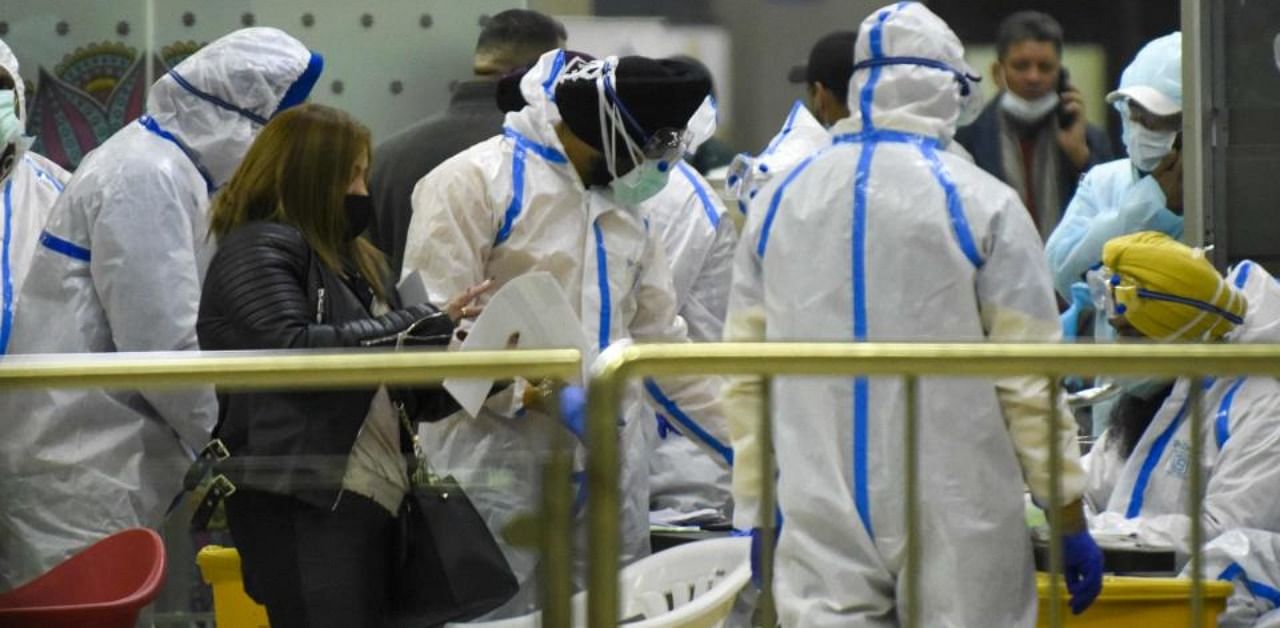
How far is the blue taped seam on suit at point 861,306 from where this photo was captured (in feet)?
10.8

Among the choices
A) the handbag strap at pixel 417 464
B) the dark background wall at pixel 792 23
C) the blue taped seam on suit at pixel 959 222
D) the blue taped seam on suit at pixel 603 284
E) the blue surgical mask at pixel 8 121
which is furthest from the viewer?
the dark background wall at pixel 792 23

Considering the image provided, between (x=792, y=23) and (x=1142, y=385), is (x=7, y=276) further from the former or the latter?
(x=1142, y=385)

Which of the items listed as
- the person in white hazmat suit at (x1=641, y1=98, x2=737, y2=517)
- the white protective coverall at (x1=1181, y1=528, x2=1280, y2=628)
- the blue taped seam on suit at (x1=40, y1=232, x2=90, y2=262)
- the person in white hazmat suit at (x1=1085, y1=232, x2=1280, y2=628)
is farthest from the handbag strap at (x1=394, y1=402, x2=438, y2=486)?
the person in white hazmat suit at (x1=641, y1=98, x2=737, y2=517)

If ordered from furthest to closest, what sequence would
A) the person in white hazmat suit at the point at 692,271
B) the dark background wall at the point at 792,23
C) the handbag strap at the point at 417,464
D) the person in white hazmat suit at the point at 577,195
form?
the dark background wall at the point at 792,23
the person in white hazmat suit at the point at 692,271
the person in white hazmat suit at the point at 577,195
the handbag strap at the point at 417,464

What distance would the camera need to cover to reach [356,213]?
12.6 ft

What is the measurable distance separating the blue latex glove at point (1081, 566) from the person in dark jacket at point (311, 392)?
0.93 metres

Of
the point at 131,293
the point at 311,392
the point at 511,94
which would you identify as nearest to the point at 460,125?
the point at 511,94

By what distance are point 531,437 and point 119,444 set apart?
67 cm

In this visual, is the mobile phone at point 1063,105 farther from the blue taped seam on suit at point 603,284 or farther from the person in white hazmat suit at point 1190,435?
the blue taped seam on suit at point 603,284

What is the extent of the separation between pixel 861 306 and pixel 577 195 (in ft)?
3.04

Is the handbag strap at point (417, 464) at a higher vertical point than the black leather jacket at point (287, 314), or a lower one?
lower

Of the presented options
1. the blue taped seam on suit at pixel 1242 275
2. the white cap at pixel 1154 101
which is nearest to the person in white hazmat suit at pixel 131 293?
the blue taped seam on suit at pixel 1242 275

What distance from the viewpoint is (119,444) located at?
3.27 metres

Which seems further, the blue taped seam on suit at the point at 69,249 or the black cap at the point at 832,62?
the black cap at the point at 832,62
